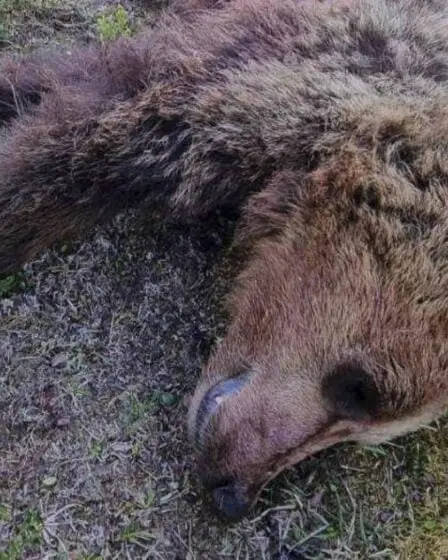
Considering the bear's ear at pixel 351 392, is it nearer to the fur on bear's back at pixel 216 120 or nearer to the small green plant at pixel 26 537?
the fur on bear's back at pixel 216 120

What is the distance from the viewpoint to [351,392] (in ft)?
9.76

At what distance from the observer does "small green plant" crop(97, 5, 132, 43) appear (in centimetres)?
402

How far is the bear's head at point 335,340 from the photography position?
2934mm

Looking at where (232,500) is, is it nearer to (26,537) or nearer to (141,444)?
(141,444)

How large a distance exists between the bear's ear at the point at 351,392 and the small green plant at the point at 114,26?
1.90 meters

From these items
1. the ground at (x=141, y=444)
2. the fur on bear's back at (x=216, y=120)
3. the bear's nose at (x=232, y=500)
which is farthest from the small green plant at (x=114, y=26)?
the bear's nose at (x=232, y=500)

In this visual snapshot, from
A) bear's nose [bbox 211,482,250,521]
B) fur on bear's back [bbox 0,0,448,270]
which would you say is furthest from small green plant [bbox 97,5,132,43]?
bear's nose [bbox 211,482,250,521]

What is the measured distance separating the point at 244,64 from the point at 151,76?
1.17 feet

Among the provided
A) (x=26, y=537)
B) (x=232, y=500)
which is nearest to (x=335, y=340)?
(x=232, y=500)

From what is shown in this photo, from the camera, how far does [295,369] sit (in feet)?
9.87

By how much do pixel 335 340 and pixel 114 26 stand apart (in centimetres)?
198

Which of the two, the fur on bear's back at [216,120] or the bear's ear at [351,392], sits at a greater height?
the fur on bear's back at [216,120]

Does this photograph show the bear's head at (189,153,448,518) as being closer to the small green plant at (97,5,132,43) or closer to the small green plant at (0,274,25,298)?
the small green plant at (0,274,25,298)

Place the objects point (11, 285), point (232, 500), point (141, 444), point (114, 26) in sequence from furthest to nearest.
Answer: point (114, 26)
point (11, 285)
point (141, 444)
point (232, 500)
